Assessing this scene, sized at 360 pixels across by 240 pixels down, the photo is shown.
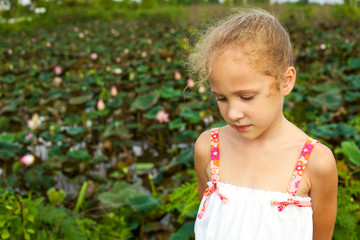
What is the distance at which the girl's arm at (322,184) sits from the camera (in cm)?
93

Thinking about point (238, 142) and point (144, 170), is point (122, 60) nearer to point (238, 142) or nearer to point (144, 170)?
point (144, 170)

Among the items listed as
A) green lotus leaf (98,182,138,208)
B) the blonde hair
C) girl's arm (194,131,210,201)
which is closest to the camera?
the blonde hair

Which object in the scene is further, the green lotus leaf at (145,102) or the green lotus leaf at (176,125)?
the green lotus leaf at (145,102)

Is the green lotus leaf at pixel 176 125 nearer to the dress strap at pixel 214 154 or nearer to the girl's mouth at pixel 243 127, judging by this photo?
the dress strap at pixel 214 154

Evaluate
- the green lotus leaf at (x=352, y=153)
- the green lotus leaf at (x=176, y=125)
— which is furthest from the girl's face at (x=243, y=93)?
the green lotus leaf at (x=176, y=125)

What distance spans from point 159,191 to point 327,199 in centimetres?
145

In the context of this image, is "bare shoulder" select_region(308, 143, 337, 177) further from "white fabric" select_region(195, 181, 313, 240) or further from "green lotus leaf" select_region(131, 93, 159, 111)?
"green lotus leaf" select_region(131, 93, 159, 111)

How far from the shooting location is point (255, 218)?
0.94 m

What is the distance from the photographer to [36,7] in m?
21.1

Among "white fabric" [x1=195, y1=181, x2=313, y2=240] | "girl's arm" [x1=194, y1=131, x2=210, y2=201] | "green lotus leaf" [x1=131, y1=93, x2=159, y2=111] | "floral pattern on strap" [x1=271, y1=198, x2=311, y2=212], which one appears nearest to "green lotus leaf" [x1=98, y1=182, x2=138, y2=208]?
"girl's arm" [x1=194, y1=131, x2=210, y2=201]

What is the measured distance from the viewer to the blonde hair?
862mm

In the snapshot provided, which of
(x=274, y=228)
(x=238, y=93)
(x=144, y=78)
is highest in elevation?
(x=238, y=93)

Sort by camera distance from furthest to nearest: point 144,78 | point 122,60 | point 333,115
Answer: point 122,60
point 144,78
point 333,115

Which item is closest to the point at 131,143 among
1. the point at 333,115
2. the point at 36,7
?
the point at 333,115
